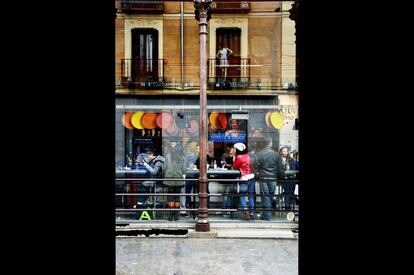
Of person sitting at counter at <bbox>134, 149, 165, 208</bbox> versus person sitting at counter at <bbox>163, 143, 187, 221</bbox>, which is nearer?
person sitting at counter at <bbox>163, 143, 187, 221</bbox>

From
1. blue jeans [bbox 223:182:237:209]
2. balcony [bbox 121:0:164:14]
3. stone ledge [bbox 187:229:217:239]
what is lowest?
stone ledge [bbox 187:229:217:239]

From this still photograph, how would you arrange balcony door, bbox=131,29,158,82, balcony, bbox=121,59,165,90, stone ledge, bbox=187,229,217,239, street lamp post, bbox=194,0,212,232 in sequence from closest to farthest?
stone ledge, bbox=187,229,217,239 → street lamp post, bbox=194,0,212,232 → balcony, bbox=121,59,165,90 → balcony door, bbox=131,29,158,82

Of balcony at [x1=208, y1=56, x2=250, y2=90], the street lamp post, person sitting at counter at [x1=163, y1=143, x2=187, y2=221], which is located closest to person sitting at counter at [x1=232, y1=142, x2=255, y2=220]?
the street lamp post

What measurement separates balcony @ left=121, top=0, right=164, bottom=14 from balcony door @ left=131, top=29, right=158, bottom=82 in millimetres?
682

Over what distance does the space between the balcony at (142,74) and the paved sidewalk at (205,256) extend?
24.4ft

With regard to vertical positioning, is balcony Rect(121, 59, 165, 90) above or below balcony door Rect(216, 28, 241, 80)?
below

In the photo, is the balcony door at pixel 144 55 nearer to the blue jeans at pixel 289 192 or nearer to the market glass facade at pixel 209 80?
the market glass facade at pixel 209 80

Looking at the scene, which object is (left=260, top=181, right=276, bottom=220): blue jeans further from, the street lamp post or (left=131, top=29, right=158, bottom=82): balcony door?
(left=131, top=29, right=158, bottom=82): balcony door

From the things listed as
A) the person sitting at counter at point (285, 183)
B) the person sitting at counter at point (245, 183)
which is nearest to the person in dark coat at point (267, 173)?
the person sitting at counter at point (245, 183)

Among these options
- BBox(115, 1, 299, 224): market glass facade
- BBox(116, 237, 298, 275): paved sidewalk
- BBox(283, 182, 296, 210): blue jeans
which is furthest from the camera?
BBox(115, 1, 299, 224): market glass facade

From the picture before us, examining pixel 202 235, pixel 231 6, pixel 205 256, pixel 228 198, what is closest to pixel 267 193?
pixel 228 198

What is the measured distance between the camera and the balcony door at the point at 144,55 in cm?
1340

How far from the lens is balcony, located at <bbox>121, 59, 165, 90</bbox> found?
43.4 feet
